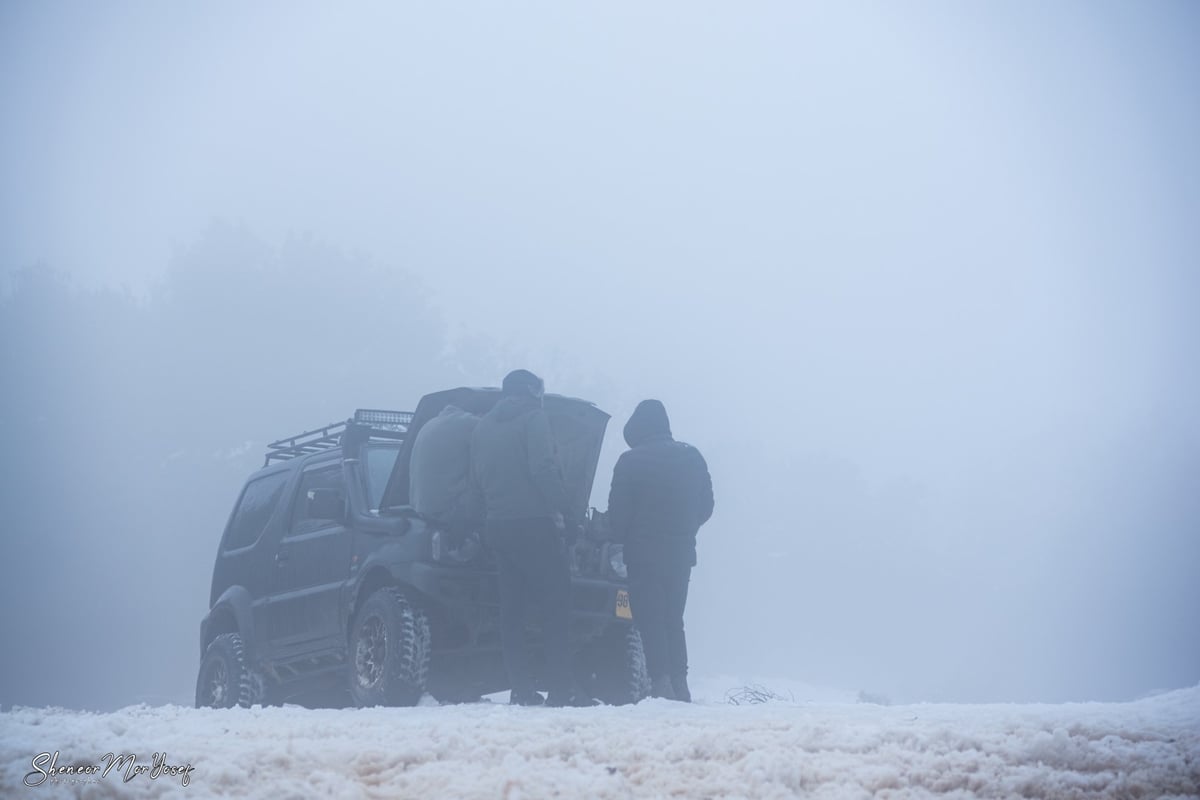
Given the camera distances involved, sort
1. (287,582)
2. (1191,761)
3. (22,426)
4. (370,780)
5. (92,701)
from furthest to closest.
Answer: (22,426) < (92,701) < (287,582) < (370,780) < (1191,761)

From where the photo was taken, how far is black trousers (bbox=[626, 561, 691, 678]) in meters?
7.21

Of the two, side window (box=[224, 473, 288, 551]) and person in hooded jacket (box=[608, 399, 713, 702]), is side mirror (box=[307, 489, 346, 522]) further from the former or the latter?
person in hooded jacket (box=[608, 399, 713, 702])

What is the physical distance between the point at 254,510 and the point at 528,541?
3957mm

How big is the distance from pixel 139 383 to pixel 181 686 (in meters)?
26.5

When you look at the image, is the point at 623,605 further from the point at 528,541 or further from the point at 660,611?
the point at 528,541

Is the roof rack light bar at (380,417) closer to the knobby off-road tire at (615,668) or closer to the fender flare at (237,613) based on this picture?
the fender flare at (237,613)

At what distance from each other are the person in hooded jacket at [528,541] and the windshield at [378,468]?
4.98 ft

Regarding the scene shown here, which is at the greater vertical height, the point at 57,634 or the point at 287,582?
the point at 57,634

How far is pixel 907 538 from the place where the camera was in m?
115

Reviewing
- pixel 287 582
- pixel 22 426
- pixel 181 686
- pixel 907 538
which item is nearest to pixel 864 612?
pixel 907 538

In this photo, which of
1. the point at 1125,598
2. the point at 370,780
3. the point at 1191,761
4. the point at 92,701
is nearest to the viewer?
the point at 1191,761

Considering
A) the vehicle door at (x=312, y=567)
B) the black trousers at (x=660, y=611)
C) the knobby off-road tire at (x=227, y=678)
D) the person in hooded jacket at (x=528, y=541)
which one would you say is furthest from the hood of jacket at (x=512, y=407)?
the knobby off-road tire at (x=227, y=678)

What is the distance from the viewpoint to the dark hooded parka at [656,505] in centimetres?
734

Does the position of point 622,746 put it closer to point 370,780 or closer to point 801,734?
point 801,734
